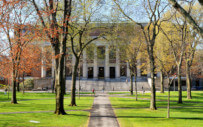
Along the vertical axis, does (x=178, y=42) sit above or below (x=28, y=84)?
above

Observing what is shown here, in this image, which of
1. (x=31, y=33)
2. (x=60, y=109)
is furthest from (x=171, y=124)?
(x=31, y=33)

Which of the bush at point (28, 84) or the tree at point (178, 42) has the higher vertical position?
the tree at point (178, 42)

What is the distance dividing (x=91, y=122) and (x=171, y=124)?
4.73 meters

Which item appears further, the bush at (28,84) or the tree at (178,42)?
the bush at (28,84)

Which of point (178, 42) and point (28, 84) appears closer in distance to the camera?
point (178, 42)

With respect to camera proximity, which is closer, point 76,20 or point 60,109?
point 60,109

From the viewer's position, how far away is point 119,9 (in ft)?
54.4

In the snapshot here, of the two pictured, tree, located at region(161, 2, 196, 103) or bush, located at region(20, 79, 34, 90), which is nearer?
tree, located at region(161, 2, 196, 103)

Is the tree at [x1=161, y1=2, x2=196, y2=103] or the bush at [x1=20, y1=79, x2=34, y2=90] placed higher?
the tree at [x1=161, y1=2, x2=196, y2=103]

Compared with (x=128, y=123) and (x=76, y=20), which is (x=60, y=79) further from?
Answer: (x=76, y=20)

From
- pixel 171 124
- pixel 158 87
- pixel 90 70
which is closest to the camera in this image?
pixel 171 124

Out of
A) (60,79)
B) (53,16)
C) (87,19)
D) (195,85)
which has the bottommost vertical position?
(195,85)

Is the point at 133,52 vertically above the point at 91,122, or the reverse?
the point at 133,52

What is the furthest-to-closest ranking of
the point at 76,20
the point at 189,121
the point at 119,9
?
the point at 76,20 → the point at 119,9 → the point at 189,121
